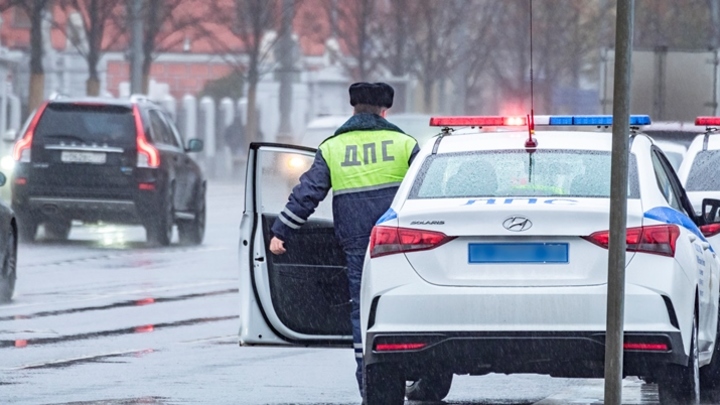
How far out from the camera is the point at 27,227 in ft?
76.8

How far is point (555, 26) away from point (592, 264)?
197ft

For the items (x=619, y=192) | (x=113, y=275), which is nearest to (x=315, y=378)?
(x=619, y=192)

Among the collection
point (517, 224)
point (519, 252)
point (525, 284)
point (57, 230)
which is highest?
point (517, 224)

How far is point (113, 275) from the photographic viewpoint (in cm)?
1906

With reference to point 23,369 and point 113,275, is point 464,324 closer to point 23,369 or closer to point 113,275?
point 23,369

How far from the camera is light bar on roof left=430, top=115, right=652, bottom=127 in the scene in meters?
8.77

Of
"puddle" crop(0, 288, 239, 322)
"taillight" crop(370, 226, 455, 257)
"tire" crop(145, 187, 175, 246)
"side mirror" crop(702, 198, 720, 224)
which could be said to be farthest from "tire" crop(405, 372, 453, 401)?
"tire" crop(145, 187, 175, 246)

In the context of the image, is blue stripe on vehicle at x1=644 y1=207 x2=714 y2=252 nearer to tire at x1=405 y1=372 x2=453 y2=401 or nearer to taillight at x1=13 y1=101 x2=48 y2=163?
tire at x1=405 y1=372 x2=453 y2=401

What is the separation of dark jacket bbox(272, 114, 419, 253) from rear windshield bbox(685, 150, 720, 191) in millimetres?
3342

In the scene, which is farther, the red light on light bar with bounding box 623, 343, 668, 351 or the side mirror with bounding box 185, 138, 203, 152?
the side mirror with bounding box 185, 138, 203, 152

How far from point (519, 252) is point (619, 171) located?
0.78 metres

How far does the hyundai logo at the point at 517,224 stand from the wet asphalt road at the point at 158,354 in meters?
1.93

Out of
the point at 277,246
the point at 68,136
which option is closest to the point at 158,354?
the point at 277,246

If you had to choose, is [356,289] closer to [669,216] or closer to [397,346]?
[397,346]
